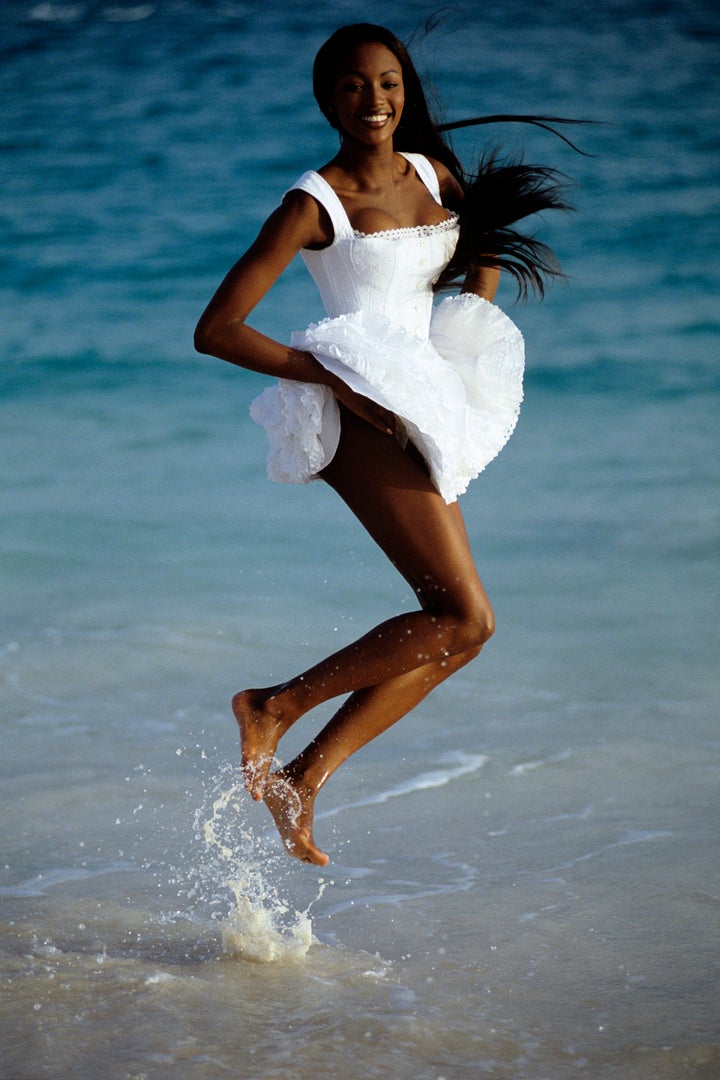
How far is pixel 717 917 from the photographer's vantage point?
9.79 feet

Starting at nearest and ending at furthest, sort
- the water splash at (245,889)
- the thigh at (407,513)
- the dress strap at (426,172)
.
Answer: the thigh at (407,513) < the water splash at (245,889) < the dress strap at (426,172)

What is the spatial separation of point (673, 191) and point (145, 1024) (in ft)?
29.0

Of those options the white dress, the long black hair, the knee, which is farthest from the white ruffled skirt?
the knee

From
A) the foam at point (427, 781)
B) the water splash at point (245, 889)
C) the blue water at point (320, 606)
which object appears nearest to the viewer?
the blue water at point (320, 606)

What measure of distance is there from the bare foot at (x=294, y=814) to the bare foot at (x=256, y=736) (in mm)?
29

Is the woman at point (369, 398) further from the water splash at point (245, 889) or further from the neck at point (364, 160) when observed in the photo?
the water splash at point (245, 889)

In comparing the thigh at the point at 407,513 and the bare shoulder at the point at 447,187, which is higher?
the bare shoulder at the point at 447,187

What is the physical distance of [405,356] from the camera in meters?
2.68

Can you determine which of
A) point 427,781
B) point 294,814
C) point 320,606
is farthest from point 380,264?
point 320,606

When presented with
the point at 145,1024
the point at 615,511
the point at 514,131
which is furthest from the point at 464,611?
the point at 514,131

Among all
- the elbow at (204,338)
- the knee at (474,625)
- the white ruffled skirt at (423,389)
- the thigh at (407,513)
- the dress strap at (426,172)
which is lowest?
the knee at (474,625)

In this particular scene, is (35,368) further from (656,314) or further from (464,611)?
(464,611)

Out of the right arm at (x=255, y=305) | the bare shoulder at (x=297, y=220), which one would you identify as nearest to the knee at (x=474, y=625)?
the right arm at (x=255, y=305)

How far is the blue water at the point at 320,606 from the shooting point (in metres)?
2.59
